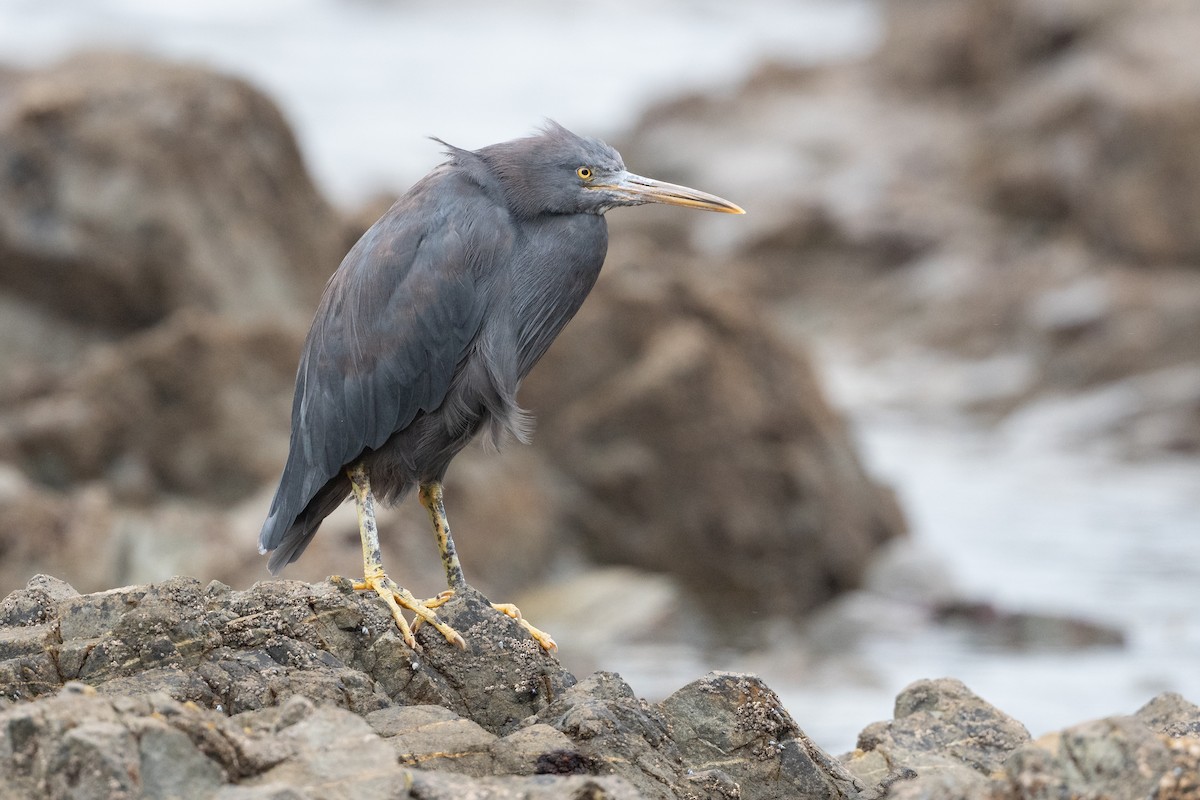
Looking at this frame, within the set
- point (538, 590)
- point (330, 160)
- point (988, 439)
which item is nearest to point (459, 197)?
point (538, 590)

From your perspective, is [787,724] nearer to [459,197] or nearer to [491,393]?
[491,393]

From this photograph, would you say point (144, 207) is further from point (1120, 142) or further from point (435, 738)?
point (1120, 142)

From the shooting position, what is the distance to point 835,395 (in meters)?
20.5

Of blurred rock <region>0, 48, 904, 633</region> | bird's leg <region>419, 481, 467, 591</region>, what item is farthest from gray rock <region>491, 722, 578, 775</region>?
blurred rock <region>0, 48, 904, 633</region>

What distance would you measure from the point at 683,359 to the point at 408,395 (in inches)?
252

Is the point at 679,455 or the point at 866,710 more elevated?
the point at 679,455

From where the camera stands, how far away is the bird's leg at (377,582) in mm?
4617

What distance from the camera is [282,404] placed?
10.3m

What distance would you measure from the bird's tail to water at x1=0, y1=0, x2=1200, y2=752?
414 centimetres

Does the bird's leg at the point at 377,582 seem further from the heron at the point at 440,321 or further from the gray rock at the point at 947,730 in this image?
the gray rock at the point at 947,730

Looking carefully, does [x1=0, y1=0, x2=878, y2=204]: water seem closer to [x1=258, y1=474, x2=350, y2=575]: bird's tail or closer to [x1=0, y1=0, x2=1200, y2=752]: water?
[x1=0, y1=0, x2=1200, y2=752]: water

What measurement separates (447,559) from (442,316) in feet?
2.87

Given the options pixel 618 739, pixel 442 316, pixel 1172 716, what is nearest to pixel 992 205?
pixel 442 316

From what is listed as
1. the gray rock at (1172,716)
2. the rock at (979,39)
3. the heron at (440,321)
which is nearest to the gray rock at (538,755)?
the heron at (440,321)
